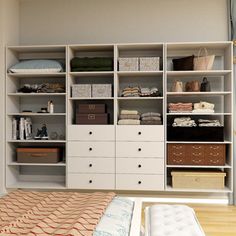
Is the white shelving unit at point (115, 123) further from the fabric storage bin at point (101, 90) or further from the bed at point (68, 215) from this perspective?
the bed at point (68, 215)

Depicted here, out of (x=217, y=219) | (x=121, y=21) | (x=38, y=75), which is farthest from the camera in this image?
(x=121, y=21)

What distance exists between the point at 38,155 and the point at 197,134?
1.98m

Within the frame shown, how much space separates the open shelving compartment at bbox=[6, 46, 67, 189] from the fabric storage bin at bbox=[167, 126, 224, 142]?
1414mm

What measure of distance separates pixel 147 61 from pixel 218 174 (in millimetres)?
1601

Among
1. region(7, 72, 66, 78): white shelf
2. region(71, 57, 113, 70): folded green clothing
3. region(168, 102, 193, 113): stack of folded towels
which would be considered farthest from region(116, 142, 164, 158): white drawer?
region(7, 72, 66, 78): white shelf

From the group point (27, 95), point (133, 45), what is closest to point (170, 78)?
point (133, 45)

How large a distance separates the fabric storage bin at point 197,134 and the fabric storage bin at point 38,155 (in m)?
1.45

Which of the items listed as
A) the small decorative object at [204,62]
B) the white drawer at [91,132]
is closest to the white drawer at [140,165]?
the white drawer at [91,132]

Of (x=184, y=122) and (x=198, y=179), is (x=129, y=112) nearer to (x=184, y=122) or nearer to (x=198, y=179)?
(x=184, y=122)

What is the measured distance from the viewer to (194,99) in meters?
4.42

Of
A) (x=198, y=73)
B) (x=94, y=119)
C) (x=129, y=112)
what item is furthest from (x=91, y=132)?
(x=198, y=73)

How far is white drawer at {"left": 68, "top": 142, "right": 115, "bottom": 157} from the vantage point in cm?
417

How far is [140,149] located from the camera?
412 centimetres

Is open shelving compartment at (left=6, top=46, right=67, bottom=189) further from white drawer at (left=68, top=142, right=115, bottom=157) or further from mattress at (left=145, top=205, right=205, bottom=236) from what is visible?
mattress at (left=145, top=205, right=205, bottom=236)
